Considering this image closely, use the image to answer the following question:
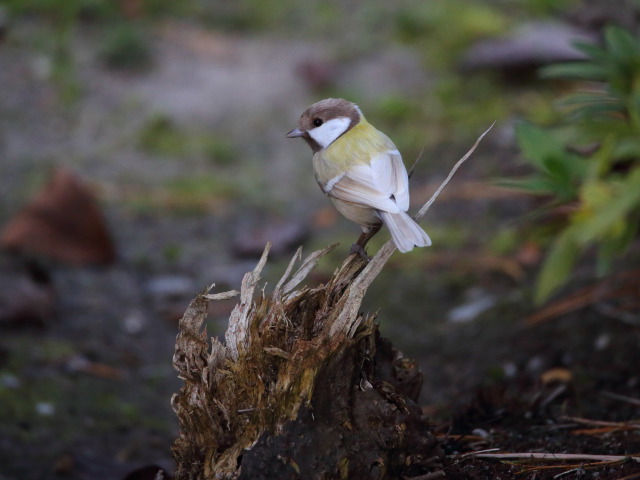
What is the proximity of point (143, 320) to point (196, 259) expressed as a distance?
73cm

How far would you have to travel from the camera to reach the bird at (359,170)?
221 cm

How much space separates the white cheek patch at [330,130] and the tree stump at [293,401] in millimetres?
657

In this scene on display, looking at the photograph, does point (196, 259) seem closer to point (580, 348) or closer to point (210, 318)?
point (210, 318)

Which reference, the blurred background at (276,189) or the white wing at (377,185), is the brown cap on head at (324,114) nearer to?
the white wing at (377,185)

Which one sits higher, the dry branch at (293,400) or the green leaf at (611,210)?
the dry branch at (293,400)

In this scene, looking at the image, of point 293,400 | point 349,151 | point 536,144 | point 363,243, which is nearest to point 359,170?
point 349,151

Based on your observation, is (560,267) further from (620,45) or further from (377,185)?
(377,185)

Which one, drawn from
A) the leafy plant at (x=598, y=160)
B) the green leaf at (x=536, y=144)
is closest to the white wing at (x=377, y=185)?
the leafy plant at (x=598, y=160)

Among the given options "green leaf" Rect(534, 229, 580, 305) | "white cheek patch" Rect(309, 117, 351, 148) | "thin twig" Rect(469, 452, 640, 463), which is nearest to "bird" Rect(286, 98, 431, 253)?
"white cheek patch" Rect(309, 117, 351, 148)

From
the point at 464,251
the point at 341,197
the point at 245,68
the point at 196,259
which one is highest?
the point at 341,197

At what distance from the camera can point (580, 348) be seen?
3189mm

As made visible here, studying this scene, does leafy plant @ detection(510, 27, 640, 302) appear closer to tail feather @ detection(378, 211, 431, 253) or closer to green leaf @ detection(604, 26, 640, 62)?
green leaf @ detection(604, 26, 640, 62)

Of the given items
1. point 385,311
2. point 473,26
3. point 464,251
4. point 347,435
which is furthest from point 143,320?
point 473,26

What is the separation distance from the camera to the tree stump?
1.84 meters
